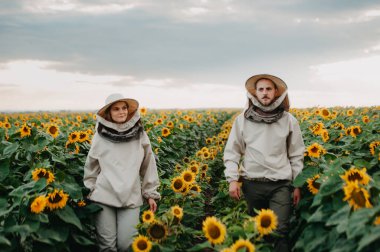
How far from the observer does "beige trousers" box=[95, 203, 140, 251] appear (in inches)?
150

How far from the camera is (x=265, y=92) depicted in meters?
3.89

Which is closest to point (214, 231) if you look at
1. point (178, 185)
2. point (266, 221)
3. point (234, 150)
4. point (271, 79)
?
point (266, 221)

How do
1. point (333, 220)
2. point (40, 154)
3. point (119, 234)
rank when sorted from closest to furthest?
point (333, 220), point (119, 234), point (40, 154)

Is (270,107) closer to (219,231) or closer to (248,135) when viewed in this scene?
(248,135)

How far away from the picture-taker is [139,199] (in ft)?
13.3

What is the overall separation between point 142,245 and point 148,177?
1.05 meters

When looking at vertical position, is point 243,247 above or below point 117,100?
below

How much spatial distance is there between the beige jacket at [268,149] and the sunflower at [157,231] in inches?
36.8

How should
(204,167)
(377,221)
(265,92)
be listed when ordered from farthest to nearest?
1. (204,167)
2. (265,92)
3. (377,221)

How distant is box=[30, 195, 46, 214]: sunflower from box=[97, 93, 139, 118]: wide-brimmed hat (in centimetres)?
125

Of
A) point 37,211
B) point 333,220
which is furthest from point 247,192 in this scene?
point 37,211

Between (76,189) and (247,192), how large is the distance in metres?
1.69

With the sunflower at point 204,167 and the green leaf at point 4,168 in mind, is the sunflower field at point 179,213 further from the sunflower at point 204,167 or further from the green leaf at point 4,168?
the sunflower at point 204,167

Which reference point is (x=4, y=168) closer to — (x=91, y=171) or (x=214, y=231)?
(x=91, y=171)
